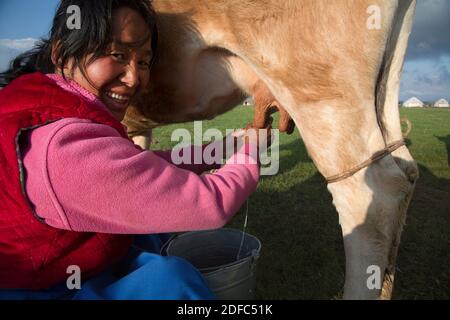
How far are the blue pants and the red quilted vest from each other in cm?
4

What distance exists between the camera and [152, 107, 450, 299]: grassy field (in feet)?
8.21

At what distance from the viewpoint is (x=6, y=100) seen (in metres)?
1.23

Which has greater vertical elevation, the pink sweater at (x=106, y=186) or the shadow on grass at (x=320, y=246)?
the pink sweater at (x=106, y=186)

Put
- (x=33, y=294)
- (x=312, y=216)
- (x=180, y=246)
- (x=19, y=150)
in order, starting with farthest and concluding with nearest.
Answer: (x=312, y=216) → (x=180, y=246) → (x=33, y=294) → (x=19, y=150)

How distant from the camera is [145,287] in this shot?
139 centimetres

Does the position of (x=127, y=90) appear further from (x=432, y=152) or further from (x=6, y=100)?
(x=432, y=152)

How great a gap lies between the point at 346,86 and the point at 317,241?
1614 millimetres

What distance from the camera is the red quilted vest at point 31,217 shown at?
1162 mm

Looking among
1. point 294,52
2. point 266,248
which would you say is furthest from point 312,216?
point 294,52

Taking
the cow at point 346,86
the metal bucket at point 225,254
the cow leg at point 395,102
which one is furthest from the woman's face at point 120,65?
the cow leg at point 395,102

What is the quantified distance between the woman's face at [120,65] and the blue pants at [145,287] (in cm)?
69

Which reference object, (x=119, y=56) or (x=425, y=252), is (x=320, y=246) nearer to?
(x=425, y=252)

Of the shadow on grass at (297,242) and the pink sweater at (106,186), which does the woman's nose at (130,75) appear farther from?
the shadow on grass at (297,242)
